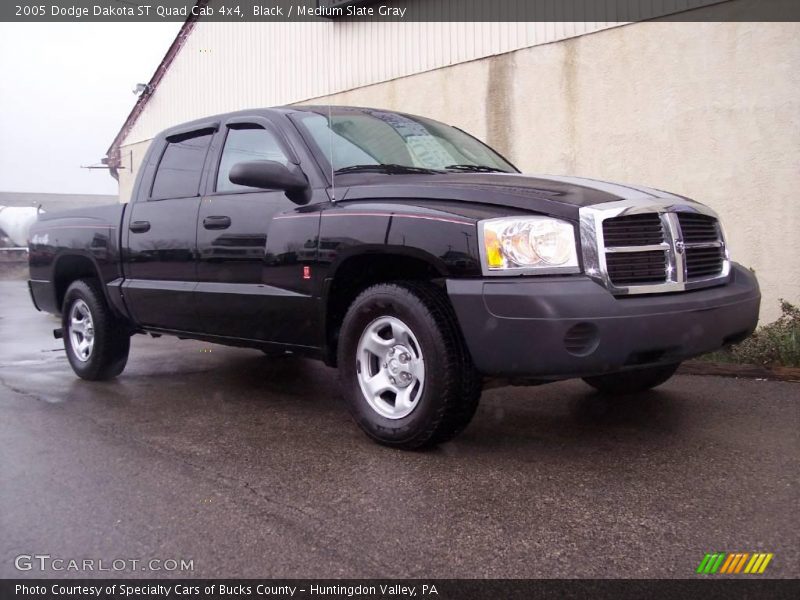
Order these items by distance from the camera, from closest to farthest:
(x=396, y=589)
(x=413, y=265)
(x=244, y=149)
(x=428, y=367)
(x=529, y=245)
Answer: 1. (x=396, y=589)
2. (x=529, y=245)
3. (x=428, y=367)
4. (x=413, y=265)
5. (x=244, y=149)

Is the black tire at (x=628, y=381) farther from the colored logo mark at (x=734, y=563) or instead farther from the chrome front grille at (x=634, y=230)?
the colored logo mark at (x=734, y=563)

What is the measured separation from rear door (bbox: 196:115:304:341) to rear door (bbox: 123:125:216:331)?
0.45ft

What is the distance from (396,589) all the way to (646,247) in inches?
76.6

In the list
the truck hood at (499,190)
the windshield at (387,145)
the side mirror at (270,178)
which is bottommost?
the truck hood at (499,190)

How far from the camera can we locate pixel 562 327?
10.2ft

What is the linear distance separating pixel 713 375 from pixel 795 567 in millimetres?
3324

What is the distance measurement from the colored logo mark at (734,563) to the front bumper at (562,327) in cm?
93

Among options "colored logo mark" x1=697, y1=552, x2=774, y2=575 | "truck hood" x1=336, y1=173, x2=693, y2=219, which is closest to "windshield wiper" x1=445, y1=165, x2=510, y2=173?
"truck hood" x1=336, y1=173, x2=693, y2=219

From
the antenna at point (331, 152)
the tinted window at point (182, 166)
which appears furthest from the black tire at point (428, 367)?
the tinted window at point (182, 166)

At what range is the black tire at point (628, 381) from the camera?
4660mm

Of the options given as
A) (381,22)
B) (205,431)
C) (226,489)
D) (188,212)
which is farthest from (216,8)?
(226,489)

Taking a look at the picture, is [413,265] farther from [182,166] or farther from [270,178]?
[182,166]

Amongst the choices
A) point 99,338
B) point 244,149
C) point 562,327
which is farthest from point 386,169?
point 99,338

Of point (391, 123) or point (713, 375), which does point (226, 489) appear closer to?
point (391, 123)
